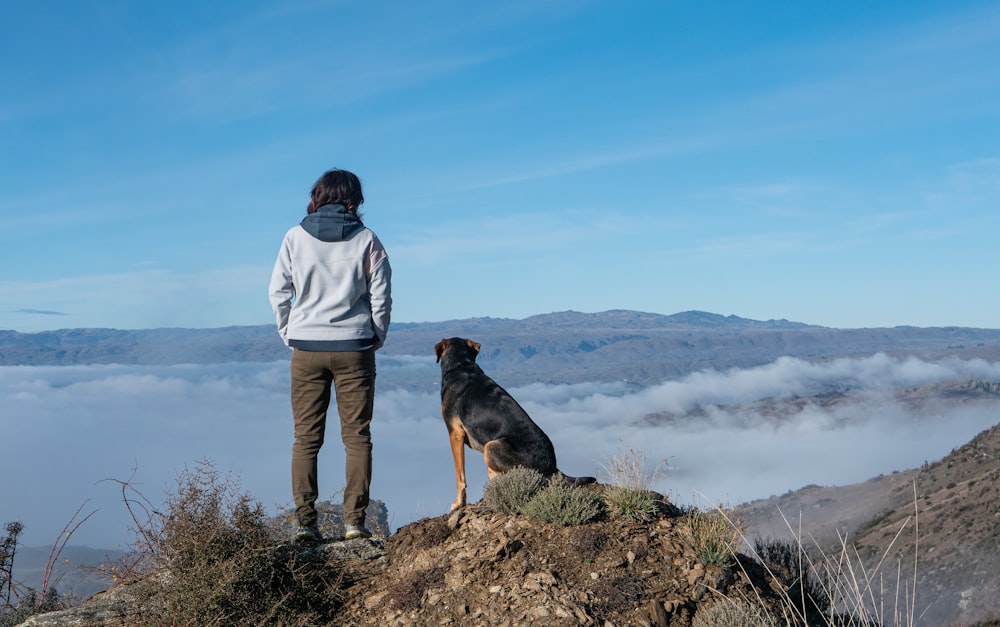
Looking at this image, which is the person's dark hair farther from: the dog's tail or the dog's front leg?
the dog's tail

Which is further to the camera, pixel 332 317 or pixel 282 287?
pixel 282 287

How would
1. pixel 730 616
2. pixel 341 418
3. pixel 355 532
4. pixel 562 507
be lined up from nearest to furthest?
pixel 730 616 < pixel 562 507 < pixel 341 418 < pixel 355 532

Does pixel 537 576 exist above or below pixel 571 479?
below

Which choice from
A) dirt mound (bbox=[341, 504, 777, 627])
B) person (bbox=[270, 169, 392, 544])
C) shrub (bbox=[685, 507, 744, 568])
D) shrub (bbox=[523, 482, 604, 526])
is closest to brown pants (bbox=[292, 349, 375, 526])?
person (bbox=[270, 169, 392, 544])

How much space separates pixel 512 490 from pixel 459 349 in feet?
7.07

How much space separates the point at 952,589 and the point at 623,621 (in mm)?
87881

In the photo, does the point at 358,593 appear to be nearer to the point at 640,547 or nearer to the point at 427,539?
the point at 427,539

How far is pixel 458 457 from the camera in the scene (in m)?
8.96

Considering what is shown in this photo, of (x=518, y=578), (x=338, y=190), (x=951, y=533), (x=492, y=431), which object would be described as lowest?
(x=951, y=533)

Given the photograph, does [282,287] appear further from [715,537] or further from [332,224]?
[715,537]

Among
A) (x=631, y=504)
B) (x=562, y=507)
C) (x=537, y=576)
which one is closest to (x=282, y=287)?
(x=562, y=507)

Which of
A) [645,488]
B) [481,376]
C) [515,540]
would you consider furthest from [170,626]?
[645,488]

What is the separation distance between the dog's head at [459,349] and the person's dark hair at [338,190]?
208 cm

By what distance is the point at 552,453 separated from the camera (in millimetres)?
9047
